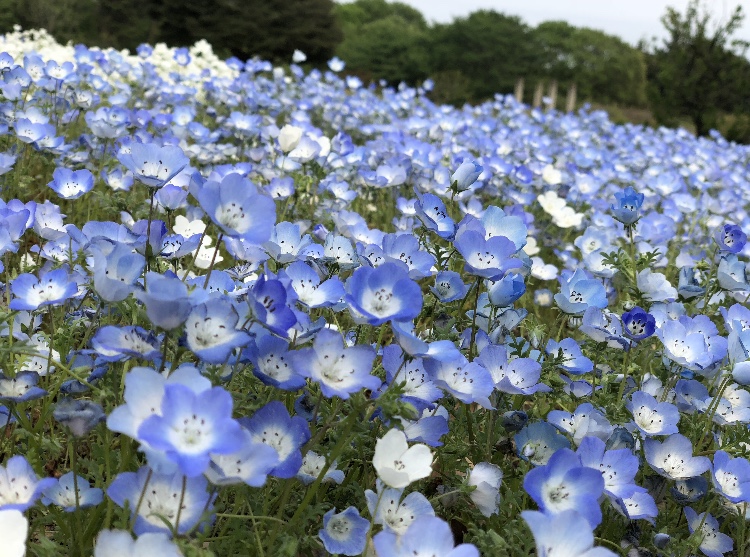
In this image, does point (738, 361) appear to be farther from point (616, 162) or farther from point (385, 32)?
point (385, 32)

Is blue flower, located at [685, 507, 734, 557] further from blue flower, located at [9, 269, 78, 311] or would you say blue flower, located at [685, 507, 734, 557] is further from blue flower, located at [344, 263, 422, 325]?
blue flower, located at [9, 269, 78, 311]

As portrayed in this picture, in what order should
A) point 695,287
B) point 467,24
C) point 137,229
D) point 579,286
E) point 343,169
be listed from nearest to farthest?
point 137,229 < point 579,286 < point 695,287 < point 343,169 < point 467,24

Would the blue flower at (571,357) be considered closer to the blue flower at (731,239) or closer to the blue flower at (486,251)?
the blue flower at (486,251)

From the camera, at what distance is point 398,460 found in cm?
136

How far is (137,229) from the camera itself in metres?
1.93

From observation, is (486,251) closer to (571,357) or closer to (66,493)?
(571,357)

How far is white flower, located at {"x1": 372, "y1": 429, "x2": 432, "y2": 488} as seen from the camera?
1.26m

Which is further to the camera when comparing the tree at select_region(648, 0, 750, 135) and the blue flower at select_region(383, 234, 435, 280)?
the tree at select_region(648, 0, 750, 135)

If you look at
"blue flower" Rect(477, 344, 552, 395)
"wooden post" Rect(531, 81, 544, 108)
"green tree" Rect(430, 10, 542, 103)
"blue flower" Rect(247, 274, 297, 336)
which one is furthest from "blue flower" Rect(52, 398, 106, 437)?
"green tree" Rect(430, 10, 542, 103)

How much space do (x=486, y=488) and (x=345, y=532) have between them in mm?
339

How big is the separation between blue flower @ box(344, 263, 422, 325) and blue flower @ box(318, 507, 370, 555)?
1.34 ft

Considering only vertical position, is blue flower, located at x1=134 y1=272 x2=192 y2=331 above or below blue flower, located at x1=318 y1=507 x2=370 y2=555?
above

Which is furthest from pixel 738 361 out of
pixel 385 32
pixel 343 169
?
pixel 385 32

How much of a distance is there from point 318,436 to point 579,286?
103cm
